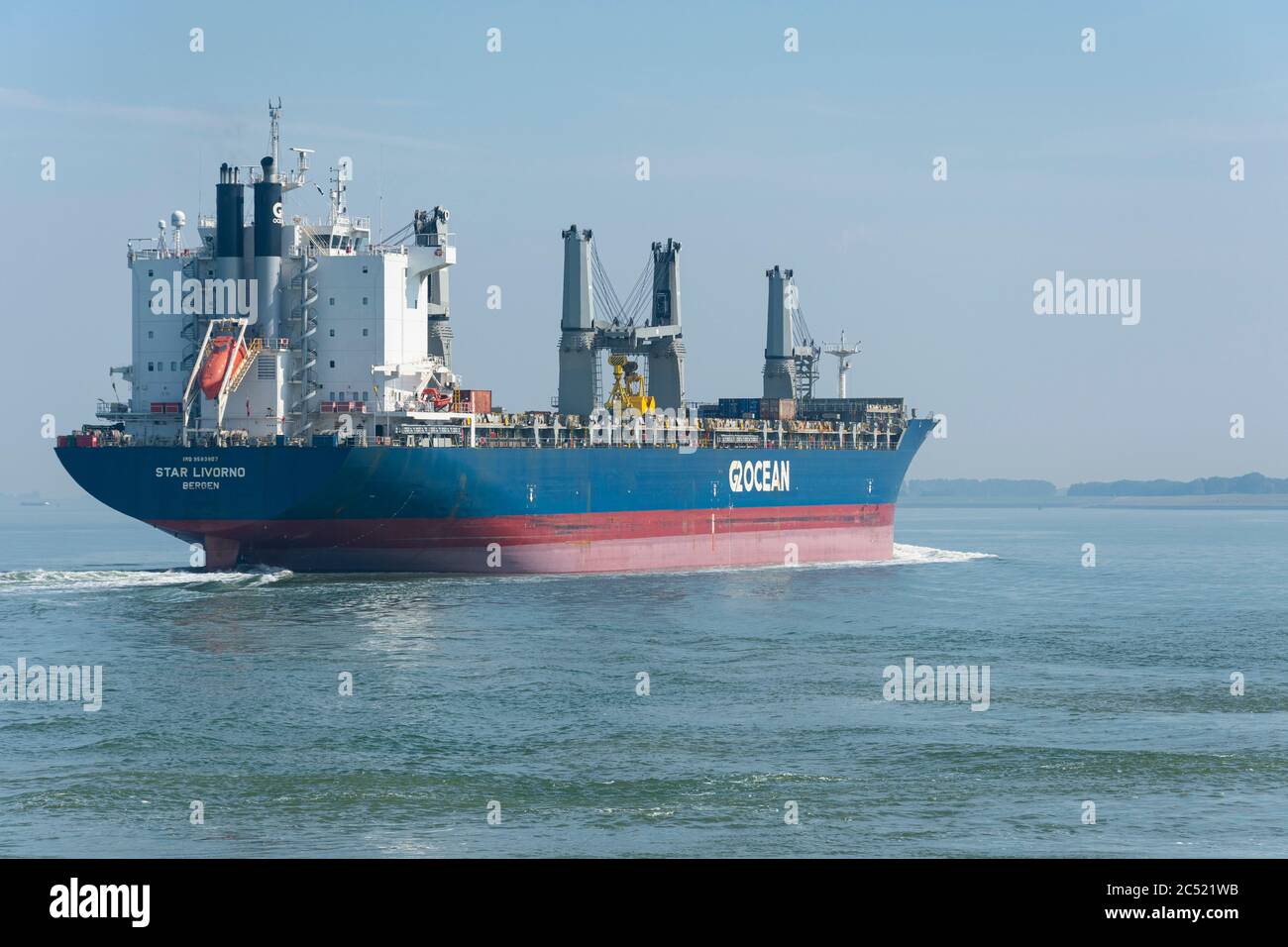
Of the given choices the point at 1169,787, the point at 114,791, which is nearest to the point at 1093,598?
the point at 1169,787

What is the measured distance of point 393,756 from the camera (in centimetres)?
2169

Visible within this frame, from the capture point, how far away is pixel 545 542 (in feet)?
155

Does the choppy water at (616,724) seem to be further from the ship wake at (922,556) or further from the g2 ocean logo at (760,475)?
the ship wake at (922,556)

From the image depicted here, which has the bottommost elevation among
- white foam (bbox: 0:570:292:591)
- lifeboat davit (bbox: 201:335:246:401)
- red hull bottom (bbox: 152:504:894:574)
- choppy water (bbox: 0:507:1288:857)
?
choppy water (bbox: 0:507:1288:857)

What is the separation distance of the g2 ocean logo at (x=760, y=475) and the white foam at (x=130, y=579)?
17.7m

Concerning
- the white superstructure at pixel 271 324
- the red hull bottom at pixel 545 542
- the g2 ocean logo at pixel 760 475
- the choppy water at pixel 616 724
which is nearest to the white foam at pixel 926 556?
the red hull bottom at pixel 545 542

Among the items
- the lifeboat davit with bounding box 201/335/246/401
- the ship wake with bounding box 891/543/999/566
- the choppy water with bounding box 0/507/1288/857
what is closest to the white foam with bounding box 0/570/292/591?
the choppy water with bounding box 0/507/1288/857

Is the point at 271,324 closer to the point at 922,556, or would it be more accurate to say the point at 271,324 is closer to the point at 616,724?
the point at 616,724

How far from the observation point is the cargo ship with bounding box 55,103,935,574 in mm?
42344

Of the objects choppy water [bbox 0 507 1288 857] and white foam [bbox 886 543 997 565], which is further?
white foam [bbox 886 543 997 565]

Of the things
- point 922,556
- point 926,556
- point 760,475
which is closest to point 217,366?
point 760,475

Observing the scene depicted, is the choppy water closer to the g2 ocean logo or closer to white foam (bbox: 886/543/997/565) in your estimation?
the g2 ocean logo

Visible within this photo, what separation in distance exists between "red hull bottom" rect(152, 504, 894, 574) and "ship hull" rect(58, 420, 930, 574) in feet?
0.14
